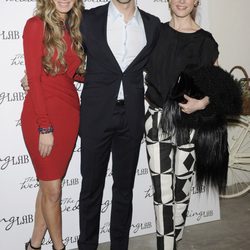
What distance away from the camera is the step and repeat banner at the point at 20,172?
2422mm

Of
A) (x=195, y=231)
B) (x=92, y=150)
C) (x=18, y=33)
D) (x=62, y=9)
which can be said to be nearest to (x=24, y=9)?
(x=18, y=33)

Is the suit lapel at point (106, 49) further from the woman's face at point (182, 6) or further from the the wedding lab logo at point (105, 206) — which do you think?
the the wedding lab logo at point (105, 206)

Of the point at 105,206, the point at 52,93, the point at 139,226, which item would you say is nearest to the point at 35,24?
the point at 52,93

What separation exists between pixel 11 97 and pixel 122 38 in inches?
34.6

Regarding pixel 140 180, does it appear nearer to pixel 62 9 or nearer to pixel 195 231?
pixel 195 231

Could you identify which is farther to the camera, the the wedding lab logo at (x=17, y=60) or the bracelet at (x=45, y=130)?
the the wedding lab logo at (x=17, y=60)

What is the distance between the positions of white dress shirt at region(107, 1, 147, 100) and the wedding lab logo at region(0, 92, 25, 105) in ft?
2.47

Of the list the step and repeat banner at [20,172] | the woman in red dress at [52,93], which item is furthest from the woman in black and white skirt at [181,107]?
Result: the woman in red dress at [52,93]

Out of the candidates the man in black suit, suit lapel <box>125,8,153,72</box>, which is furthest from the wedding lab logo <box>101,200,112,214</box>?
suit lapel <box>125,8,153,72</box>

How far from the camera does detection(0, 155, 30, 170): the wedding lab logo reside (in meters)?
2.52

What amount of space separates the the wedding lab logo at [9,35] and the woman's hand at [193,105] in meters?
1.16

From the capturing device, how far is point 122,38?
6.98 ft

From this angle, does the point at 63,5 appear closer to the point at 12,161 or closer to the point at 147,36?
the point at 147,36

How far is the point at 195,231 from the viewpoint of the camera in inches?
120
